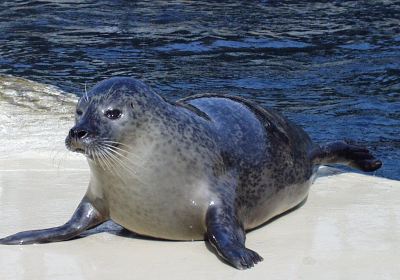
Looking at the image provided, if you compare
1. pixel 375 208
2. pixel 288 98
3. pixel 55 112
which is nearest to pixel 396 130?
pixel 288 98

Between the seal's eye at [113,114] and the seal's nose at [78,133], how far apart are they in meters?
0.16

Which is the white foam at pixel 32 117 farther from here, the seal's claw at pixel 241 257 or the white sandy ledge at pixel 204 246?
the seal's claw at pixel 241 257

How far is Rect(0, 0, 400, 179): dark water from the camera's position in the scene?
9445mm

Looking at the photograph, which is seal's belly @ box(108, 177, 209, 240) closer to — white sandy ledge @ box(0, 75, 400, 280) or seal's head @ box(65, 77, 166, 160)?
white sandy ledge @ box(0, 75, 400, 280)

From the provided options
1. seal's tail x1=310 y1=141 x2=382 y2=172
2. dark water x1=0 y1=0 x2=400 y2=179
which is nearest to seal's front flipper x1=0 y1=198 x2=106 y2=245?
seal's tail x1=310 y1=141 x2=382 y2=172

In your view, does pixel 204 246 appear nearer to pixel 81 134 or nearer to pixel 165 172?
pixel 165 172

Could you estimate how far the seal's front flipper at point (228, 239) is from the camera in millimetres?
4438

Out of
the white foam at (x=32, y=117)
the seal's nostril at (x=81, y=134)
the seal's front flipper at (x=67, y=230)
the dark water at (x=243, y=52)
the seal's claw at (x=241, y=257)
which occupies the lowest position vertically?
the dark water at (x=243, y=52)

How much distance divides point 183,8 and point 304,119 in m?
6.15

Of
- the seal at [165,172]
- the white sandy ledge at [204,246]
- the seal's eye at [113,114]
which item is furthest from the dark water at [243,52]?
the seal's eye at [113,114]

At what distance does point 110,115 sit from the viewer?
467cm

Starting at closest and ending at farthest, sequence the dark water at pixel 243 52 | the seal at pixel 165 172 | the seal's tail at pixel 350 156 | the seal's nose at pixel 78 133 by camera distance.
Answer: the seal's nose at pixel 78 133 < the seal at pixel 165 172 < the seal's tail at pixel 350 156 < the dark water at pixel 243 52

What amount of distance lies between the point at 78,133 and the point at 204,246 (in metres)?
0.74

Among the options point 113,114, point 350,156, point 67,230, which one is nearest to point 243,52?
point 350,156
